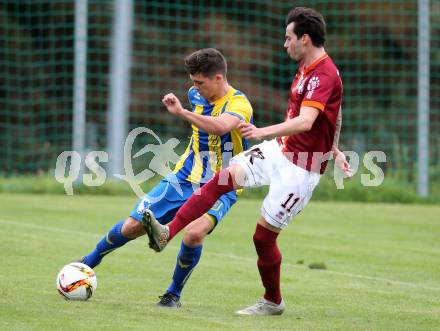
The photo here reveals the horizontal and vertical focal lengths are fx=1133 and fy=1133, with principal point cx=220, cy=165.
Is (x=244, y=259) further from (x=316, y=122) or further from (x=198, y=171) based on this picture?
(x=316, y=122)

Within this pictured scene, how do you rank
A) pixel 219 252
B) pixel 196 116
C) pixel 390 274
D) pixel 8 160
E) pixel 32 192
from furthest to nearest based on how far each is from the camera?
pixel 8 160 → pixel 32 192 → pixel 219 252 → pixel 390 274 → pixel 196 116

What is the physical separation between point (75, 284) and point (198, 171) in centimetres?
119

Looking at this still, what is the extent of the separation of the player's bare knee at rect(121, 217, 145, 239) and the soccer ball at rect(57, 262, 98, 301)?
413mm

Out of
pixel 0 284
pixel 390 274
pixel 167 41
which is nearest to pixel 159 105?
pixel 167 41

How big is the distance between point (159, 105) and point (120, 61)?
11.5 feet

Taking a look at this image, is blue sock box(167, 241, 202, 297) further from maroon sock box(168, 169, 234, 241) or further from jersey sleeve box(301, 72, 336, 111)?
jersey sleeve box(301, 72, 336, 111)

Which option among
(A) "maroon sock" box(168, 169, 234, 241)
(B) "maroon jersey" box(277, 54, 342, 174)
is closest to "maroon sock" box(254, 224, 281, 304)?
(A) "maroon sock" box(168, 169, 234, 241)

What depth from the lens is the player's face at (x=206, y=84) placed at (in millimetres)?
7895

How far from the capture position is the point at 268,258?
7496 mm

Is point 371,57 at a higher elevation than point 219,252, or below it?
higher

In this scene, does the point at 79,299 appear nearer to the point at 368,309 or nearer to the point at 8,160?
the point at 368,309

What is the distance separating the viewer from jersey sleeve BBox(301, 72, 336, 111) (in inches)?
280

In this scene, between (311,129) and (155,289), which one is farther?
(155,289)

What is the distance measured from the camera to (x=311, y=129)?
7.38m
